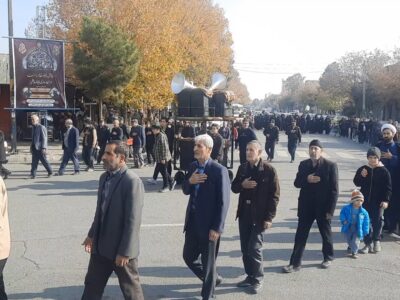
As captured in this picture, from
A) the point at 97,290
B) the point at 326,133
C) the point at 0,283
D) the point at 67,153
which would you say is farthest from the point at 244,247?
the point at 326,133

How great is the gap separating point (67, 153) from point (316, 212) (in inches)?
383

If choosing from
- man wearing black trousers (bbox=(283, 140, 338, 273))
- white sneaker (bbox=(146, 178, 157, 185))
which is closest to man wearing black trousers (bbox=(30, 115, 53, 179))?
white sneaker (bbox=(146, 178, 157, 185))

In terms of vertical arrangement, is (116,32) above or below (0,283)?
above

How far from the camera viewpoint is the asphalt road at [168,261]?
17.7 feet

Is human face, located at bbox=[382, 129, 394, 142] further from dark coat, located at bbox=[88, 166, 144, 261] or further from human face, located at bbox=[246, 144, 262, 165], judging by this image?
dark coat, located at bbox=[88, 166, 144, 261]

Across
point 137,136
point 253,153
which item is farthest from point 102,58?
point 253,153

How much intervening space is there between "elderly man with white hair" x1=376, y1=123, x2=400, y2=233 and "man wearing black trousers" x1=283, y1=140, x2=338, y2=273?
2272 mm

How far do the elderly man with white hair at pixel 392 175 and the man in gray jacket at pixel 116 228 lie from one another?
5.12m

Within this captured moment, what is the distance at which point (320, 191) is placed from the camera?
237 inches

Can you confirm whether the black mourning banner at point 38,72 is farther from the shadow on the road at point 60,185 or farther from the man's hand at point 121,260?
the man's hand at point 121,260

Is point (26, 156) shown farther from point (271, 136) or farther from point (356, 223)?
point (356, 223)

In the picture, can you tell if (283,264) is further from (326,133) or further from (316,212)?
(326,133)

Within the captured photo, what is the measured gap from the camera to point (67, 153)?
1424 centimetres

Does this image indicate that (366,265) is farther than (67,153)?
No
